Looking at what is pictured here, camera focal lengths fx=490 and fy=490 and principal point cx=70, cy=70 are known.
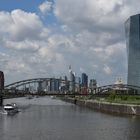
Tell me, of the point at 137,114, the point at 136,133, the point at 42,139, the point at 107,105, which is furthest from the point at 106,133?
the point at 107,105

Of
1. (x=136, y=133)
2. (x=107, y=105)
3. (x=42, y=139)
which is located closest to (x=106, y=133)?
(x=136, y=133)

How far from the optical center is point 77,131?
76.1 metres

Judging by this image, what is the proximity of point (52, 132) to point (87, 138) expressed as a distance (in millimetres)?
9225

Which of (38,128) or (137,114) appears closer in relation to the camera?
(38,128)

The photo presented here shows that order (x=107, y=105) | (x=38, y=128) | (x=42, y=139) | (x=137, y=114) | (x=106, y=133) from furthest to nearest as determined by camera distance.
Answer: (x=107, y=105) < (x=137, y=114) < (x=38, y=128) < (x=106, y=133) < (x=42, y=139)

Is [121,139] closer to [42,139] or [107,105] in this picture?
[42,139]

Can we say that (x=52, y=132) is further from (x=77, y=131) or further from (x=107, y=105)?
(x=107, y=105)

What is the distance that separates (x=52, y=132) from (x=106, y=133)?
26.6ft

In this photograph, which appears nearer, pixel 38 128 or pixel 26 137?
pixel 26 137

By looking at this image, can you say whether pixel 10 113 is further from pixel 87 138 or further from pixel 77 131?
pixel 87 138

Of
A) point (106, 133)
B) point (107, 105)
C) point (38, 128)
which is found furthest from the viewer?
point (107, 105)

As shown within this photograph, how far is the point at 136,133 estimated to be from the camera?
73688 mm

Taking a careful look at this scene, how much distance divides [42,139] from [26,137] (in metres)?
3.27

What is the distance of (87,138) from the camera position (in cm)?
6619
